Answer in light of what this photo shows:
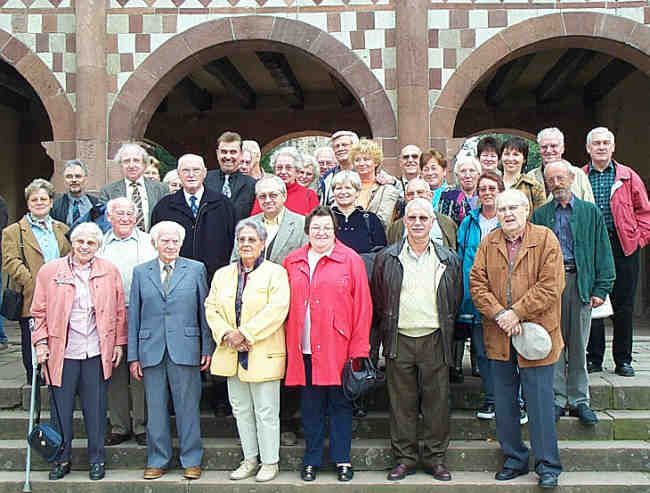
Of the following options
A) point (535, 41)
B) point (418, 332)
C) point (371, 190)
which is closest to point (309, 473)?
point (418, 332)

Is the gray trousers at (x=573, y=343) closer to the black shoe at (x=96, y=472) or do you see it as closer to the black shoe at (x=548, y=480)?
the black shoe at (x=548, y=480)

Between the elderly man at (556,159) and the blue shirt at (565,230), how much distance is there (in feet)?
0.60

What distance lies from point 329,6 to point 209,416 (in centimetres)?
478

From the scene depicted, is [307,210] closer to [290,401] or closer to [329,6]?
[290,401]

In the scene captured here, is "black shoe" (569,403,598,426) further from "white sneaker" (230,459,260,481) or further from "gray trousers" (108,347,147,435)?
"gray trousers" (108,347,147,435)

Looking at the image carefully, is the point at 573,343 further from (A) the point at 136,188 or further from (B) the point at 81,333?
(A) the point at 136,188

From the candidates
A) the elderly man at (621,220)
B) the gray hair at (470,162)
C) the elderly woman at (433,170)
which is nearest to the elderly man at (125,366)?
the elderly woman at (433,170)

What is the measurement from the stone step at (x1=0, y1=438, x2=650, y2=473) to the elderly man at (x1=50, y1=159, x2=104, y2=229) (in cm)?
168

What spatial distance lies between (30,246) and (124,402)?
141 cm

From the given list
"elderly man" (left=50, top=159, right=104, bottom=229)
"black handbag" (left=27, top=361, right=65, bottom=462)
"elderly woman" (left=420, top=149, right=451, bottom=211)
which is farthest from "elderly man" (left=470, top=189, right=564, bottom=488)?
"elderly man" (left=50, top=159, right=104, bottom=229)

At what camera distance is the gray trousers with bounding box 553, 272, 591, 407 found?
14.4 feet

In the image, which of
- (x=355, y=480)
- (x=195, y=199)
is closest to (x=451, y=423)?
(x=355, y=480)

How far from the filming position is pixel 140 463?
4.50m

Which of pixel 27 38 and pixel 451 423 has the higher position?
pixel 27 38
